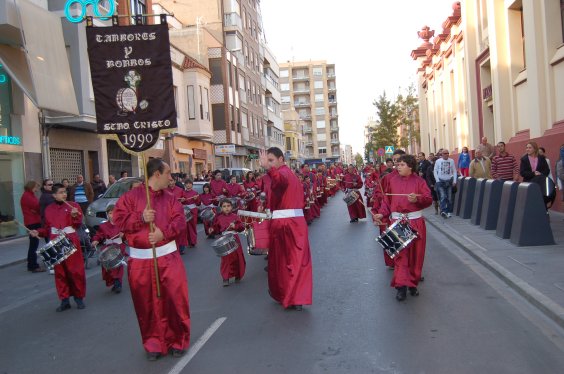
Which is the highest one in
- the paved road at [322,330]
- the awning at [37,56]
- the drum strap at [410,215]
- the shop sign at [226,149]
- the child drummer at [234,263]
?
the awning at [37,56]

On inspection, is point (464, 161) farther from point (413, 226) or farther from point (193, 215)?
point (413, 226)

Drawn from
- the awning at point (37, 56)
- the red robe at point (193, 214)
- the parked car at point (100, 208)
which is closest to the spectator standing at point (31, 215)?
the parked car at point (100, 208)

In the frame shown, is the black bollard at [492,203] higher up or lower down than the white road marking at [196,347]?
higher up

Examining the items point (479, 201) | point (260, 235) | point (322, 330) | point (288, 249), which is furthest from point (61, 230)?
point (479, 201)

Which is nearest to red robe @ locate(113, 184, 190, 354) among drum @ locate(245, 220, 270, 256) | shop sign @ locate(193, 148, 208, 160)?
drum @ locate(245, 220, 270, 256)

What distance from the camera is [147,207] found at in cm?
515

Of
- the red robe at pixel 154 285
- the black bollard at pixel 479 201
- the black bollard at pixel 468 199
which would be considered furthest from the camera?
the black bollard at pixel 468 199

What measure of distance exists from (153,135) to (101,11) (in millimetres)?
18232

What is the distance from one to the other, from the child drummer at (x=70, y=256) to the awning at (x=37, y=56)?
9739 mm

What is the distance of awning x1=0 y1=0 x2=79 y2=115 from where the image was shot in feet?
54.3

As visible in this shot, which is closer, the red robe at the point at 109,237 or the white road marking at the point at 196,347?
the white road marking at the point at 196,347

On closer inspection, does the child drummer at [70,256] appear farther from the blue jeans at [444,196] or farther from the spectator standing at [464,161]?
the spectator standing at [464,161]

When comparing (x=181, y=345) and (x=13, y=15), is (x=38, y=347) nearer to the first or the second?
(x=181, y=345)

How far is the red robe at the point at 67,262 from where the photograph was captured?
7.66 meters
